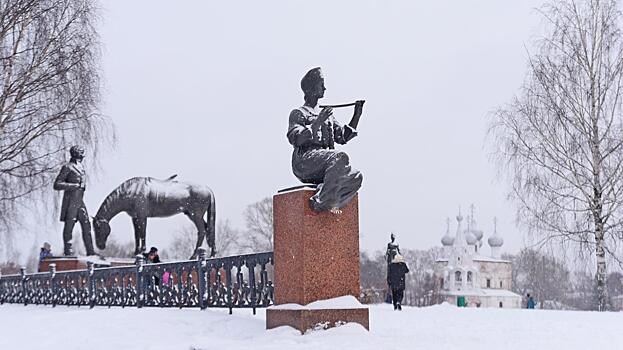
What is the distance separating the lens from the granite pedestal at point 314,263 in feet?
25.3

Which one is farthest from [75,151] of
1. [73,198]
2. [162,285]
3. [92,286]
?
[162,285]

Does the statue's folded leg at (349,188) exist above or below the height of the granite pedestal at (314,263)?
above

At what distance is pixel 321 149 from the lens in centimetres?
823

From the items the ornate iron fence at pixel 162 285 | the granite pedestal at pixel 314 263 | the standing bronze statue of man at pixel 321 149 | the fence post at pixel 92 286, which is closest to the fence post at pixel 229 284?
the ornate iron fence at pixel 162 285

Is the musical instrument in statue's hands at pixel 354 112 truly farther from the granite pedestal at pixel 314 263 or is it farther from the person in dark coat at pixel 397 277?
the person in dark coat at pixel 397 277

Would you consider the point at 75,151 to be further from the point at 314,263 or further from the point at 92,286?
the point at 314,263

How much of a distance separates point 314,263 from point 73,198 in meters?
12.3

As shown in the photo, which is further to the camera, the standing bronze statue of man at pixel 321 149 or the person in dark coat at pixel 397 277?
the person in dark coat at pixel 397 277

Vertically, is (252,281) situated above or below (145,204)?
below

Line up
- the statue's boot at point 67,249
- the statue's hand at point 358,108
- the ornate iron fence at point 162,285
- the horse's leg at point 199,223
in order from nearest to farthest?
the statue's hand at point 358,108, the ornate iron fence at point 162,285, the statue's boot at point 67,249, the horse's leg at point 199,223

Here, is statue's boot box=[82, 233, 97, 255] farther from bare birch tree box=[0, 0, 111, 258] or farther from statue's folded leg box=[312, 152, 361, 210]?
statue's folded leg box=[312, 152, 361, 210]

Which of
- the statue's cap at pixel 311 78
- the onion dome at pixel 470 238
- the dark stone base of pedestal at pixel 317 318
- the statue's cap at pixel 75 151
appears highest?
the onion dome at pixel 470 238

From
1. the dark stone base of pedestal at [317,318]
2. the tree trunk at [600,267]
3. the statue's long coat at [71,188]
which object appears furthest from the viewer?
the tree trunk at [600,267]

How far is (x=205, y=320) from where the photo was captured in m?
9.44
